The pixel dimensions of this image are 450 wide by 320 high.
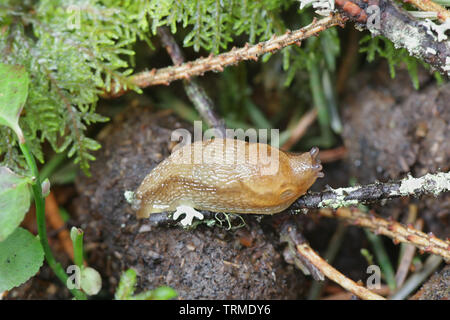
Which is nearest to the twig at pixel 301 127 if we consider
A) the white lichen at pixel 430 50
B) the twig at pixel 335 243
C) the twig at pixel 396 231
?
the twig at pixel 335 243

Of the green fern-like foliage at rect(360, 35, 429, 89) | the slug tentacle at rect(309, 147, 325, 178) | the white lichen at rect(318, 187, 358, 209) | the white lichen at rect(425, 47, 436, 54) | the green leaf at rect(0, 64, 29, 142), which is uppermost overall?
the white lichen at rect(425, 47, 436, 54)

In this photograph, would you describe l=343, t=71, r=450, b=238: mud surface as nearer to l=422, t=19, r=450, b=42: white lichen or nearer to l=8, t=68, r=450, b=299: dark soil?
l=8, t=68, r=450, b=299: dark soil

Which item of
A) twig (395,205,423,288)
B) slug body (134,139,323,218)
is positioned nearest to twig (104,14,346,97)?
slug body (134,139,323,218)

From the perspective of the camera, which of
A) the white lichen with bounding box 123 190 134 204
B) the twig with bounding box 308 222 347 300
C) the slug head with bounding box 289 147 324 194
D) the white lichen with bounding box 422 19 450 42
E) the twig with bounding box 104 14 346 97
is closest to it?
the white lichen with bounding box 422 19 450 42

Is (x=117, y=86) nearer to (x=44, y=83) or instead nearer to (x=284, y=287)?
(x=44, y=83)

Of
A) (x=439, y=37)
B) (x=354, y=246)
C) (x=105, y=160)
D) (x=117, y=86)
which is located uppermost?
(x=439, y=37)

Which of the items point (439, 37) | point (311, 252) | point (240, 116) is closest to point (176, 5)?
point (240, 116)
